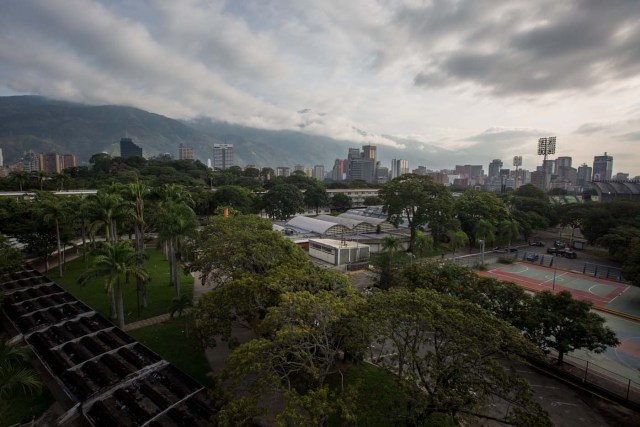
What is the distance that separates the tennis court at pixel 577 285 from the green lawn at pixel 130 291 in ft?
111

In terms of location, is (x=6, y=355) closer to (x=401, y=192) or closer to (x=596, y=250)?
(x=401, y=192)

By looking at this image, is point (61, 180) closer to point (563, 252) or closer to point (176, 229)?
point (176, 229)

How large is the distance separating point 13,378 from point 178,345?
7702mm

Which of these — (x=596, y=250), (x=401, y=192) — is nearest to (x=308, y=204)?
(x=401, y=192)

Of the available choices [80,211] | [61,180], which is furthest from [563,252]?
[61,180]

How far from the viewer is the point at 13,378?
12.6 meters

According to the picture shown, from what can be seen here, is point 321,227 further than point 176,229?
Yes

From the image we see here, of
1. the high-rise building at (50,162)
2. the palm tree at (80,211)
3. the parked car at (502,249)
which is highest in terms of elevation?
the high-rise building at (50,162)

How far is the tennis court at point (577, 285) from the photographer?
29.3m

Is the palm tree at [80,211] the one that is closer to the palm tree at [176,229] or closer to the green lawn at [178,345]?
the palm tree at [176,229]

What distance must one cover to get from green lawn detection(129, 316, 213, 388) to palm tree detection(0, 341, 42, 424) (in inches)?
212

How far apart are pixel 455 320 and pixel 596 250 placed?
55939mm

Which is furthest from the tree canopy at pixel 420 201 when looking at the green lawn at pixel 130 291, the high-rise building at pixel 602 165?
the high-rise building at pixel 602 165

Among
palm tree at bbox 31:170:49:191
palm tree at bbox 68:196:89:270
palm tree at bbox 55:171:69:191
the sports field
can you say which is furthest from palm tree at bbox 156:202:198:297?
palm tree at bbox 31:170:49:191
